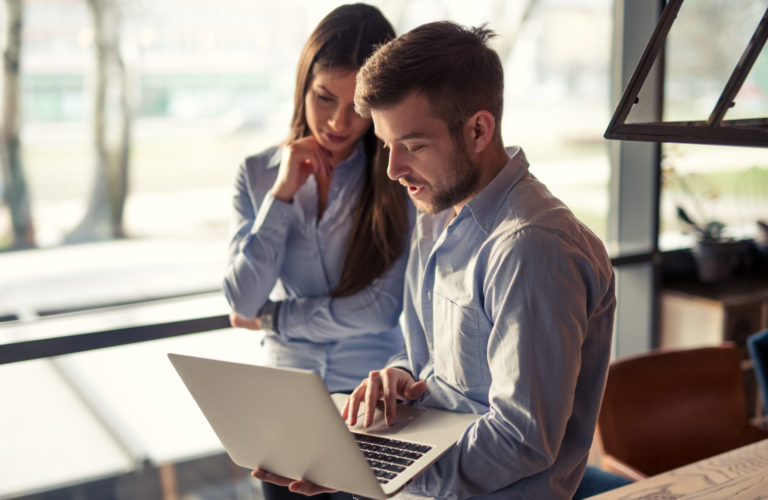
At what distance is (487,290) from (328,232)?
644mm

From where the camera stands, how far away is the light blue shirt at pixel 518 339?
47.0 inches

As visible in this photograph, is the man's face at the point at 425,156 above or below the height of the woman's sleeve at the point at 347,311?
above

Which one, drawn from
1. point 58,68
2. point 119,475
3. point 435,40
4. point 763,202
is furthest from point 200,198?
point 763,202

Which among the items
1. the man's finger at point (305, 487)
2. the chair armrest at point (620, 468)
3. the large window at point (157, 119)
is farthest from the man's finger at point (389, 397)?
the large window at point (157, 119)

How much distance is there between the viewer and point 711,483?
4.94 ft

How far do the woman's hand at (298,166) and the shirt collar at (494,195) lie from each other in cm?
53

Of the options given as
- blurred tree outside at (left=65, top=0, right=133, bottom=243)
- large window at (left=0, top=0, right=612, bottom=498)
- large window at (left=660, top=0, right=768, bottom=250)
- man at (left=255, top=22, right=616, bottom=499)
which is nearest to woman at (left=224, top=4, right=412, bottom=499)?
man at (left=255, top=22, right=616, bottom=499)

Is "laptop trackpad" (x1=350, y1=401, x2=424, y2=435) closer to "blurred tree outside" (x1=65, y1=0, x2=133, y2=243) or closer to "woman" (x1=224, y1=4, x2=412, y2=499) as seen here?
"woman" (x1=224, y1=4, x2=412, y2=499)

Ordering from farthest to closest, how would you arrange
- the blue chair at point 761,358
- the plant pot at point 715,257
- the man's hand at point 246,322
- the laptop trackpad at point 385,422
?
the plant pot at point 715,257, the blue chair at point 761,358, the man's hand at point 246,322, the laptop trackpad at point 385,422

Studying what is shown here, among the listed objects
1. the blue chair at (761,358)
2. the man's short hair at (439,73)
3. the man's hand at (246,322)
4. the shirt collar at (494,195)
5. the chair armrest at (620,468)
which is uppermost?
the man's short hair at (439,73)

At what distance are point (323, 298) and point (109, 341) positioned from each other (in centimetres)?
96

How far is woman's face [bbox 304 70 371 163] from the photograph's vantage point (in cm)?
170

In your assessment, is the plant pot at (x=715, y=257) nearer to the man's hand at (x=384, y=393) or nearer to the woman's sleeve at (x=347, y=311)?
the woman's sleeve at (x=347, y=311)

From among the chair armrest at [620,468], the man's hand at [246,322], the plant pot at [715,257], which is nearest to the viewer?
the man's hand at [246,322]
